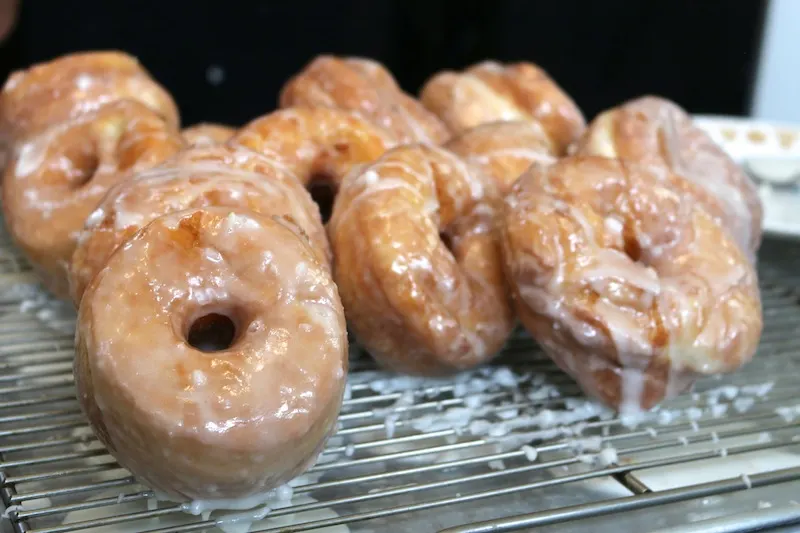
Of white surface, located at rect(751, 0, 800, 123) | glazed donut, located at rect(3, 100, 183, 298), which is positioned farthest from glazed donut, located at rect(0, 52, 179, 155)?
white surface, located at rect(751, 0, 800, 123)

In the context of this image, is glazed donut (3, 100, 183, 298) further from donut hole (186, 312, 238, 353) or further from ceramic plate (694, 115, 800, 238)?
ceramic plate (694, 115, 800, 238)

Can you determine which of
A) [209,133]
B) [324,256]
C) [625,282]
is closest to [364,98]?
[209,133]

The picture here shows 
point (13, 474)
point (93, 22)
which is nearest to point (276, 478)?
point (13, 474)

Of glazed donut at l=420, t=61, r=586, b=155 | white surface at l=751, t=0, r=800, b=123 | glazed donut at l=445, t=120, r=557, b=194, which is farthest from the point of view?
white surface at l=751, t=0, r=800, b=123

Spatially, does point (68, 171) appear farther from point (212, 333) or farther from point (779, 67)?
point (779, 67)

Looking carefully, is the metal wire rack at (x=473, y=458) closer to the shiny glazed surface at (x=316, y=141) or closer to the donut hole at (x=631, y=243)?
the donut hole at (x=631, y=243)

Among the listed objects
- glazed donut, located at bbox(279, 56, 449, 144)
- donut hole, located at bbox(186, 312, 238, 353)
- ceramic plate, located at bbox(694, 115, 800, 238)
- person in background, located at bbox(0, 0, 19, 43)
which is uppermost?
person in background, located at bbox(0, 0, 19, 43)
